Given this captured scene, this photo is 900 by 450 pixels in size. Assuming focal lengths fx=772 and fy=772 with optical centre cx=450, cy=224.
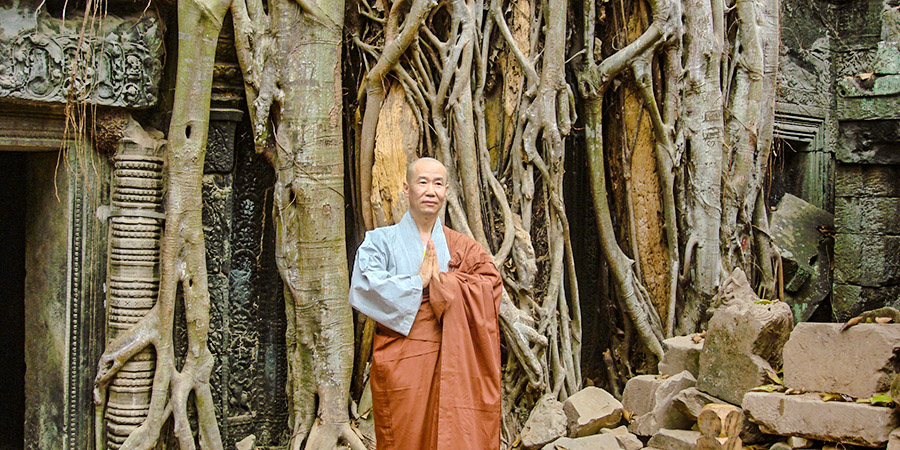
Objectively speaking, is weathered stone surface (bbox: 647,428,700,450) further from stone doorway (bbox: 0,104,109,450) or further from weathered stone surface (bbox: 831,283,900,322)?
→ weathered stone surface (bbox: 831,283,900,322)

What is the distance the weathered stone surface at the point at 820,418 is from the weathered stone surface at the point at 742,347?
0.16m

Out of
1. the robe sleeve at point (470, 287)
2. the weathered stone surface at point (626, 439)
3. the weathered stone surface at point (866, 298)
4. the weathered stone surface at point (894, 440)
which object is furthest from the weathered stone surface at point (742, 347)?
the weathered stone surface at point (866, 298)

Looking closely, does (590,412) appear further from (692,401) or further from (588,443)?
(692,401)

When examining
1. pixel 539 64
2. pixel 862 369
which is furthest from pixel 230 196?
pixel 862 369

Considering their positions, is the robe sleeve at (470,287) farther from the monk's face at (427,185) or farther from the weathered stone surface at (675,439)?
the weathered stone surface at (675,439)

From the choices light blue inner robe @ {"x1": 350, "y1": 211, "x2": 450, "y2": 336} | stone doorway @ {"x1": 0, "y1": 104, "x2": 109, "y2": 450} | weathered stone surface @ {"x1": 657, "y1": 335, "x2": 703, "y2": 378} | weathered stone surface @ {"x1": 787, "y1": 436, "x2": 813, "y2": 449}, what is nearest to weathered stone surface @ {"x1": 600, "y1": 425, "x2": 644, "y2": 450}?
weathered stone surface @ {"x1": 657, "y1": 335, "x2": 703, "y2": 378}

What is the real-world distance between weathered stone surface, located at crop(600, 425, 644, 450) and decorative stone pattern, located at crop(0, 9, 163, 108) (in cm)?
276

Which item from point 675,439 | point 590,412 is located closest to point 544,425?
point 590,412

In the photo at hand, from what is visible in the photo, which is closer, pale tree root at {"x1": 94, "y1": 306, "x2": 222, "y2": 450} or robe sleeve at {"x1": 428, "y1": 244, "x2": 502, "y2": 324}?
robe sleeve at {"x1": 428, "y1": 244, "x2": 502, "y2": 324}

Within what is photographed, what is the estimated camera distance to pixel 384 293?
109 inches

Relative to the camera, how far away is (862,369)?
9.84 feet

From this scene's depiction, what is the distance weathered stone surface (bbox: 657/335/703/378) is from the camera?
3.88 metres

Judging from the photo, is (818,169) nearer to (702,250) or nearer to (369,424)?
(702,250)

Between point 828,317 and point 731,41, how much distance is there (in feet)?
8.95
